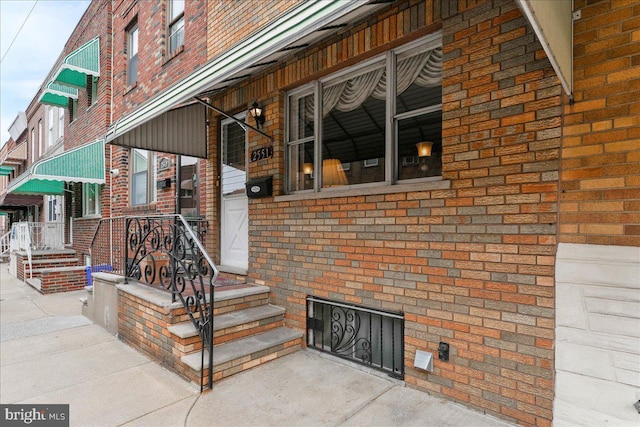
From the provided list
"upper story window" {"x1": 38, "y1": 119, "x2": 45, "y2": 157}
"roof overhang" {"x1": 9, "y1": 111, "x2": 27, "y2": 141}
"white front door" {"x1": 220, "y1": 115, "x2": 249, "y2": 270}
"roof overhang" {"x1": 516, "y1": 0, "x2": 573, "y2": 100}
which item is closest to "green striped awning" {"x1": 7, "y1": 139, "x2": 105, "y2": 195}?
"white front door" {"x1": 220, "y1": 115, "x2": 249, "y2": 270}

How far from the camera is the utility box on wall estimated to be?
434 cm

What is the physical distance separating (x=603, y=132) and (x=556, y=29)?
74 centimetres

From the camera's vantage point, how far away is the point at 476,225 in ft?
8.70

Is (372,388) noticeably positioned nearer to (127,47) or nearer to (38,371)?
(38,371)

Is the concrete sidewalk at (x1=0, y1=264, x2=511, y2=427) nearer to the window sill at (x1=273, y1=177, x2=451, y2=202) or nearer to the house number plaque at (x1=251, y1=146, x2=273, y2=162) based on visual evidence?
the window sill at (x1=273, y1=177, x2=451, y2=202)

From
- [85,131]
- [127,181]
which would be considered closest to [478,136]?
[127,181]

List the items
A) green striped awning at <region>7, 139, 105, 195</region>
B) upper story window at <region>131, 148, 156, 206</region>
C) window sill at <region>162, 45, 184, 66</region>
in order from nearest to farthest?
window sill at <region>162, 45, 184, 66</region> → upper story window at <region>131, 148, 156, 206</region> → green striped awning at <region>7, 139, 105, 195</region>

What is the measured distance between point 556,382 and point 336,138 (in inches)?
118

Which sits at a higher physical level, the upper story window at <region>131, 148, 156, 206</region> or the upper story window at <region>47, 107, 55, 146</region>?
the upper story window at <region>47, 107, 55, 146</region>

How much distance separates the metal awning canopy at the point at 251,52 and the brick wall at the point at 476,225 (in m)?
0.89

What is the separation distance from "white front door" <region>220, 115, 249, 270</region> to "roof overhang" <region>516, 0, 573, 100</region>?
385cm

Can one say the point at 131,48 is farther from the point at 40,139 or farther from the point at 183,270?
the point at 40,139

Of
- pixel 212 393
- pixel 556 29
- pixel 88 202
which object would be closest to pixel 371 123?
pixel 556 29

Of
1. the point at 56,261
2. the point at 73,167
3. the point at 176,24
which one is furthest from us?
the point at 56,261
